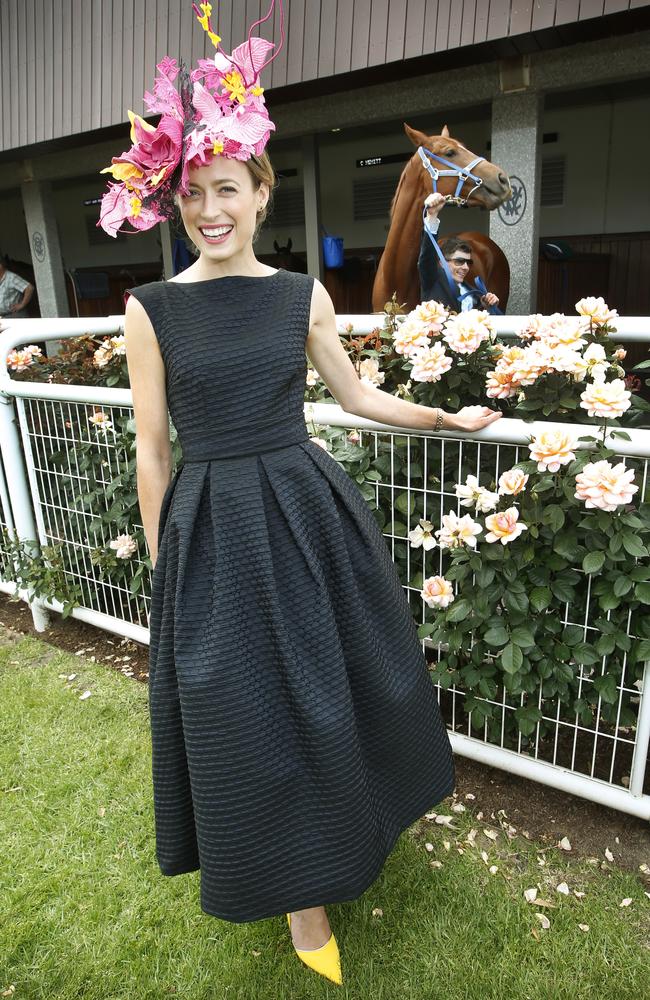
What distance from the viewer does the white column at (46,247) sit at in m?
9.45

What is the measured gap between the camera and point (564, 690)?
5.84 ft

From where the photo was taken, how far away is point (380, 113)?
616 cm

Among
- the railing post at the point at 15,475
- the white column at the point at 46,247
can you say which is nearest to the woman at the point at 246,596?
the railing post at the point at 15,475

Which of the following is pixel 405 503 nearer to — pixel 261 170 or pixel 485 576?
pixel 485 576

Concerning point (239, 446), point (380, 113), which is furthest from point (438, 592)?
point (380, 113)

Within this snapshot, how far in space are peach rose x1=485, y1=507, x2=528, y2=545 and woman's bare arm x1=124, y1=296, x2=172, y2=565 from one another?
77 centimetres

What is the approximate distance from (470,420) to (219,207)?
0.75 metres

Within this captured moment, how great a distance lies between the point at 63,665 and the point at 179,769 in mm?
1703

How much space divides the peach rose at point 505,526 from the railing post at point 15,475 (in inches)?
83.0

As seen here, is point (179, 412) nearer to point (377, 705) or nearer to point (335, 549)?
point (335, 549)

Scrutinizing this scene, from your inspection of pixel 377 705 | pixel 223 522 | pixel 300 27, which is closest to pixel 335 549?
pixel 223 522

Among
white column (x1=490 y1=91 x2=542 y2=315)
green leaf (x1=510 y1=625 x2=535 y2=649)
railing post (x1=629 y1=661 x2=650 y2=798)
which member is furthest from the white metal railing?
white column (x1=490 y1=91 x2=542 y2=315)

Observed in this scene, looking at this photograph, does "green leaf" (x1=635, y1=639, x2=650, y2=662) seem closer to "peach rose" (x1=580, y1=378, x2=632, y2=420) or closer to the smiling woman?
"peach rose" (x1=580, y1=378, x2=632, y2=420)

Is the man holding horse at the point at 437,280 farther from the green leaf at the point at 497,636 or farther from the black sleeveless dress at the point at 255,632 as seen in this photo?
the black sleeveless dress at the point at 255,632
